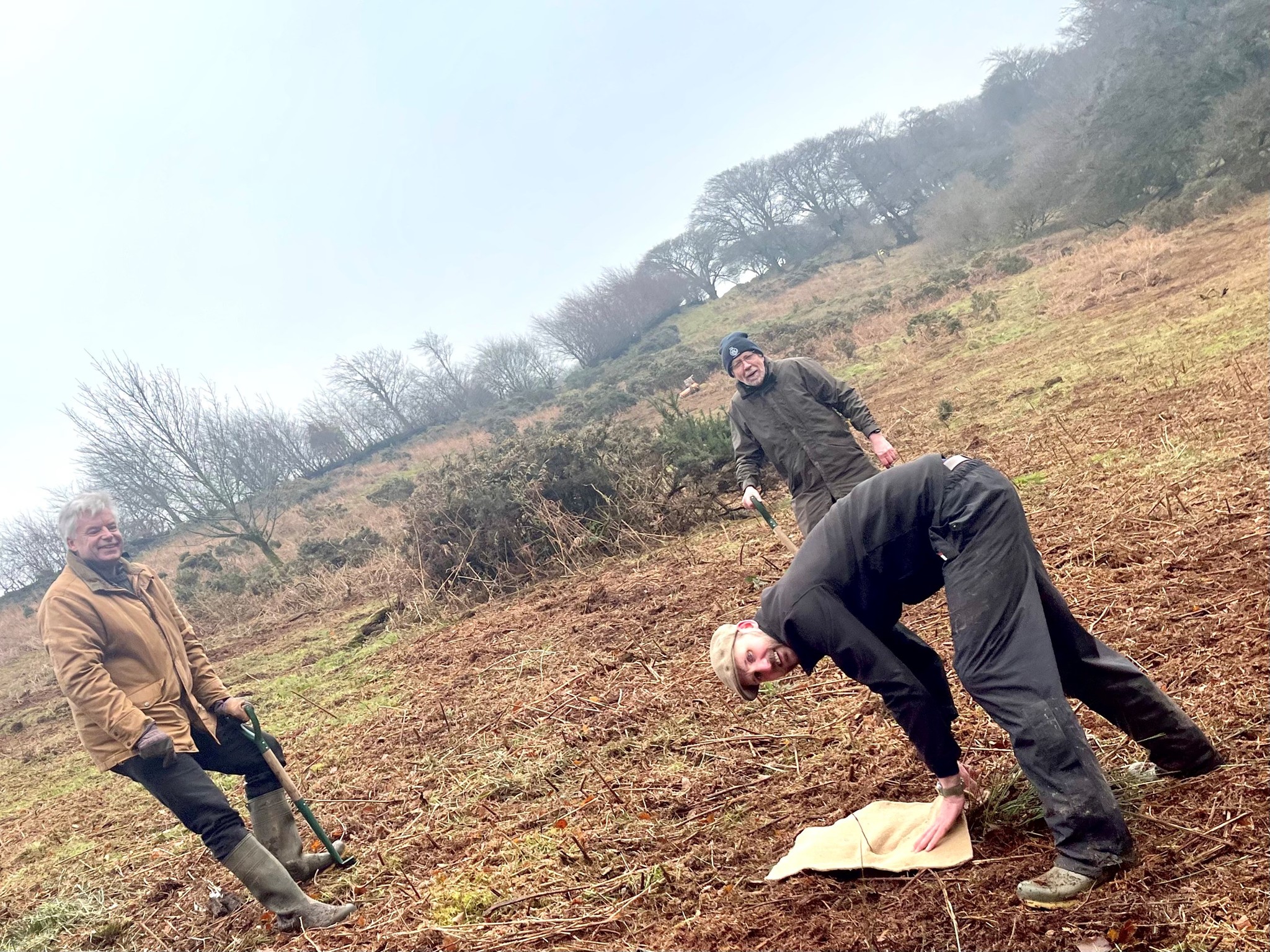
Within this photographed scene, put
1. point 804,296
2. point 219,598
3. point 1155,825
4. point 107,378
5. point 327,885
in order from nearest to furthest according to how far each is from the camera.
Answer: point 1155,825
point 327,885
point 219,598
point 107,378
point 804,296

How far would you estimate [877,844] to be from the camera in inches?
105

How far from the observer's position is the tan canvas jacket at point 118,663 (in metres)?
3.27

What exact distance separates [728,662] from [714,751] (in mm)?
1567

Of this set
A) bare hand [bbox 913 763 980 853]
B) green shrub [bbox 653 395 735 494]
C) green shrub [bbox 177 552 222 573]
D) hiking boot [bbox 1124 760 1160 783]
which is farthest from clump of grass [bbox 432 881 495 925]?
green shrub [bbox 177 552 222 573]

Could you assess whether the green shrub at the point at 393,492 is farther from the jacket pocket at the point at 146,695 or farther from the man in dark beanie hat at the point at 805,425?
the jacket pocket at the point at 146,695

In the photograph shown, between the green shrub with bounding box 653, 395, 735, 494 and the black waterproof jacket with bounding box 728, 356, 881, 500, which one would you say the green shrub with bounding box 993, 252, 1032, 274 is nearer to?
the green shrub with bounding box 653, 395, 735, 494

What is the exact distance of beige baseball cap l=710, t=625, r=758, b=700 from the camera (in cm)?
250

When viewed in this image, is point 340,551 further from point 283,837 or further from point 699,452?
point 283,837

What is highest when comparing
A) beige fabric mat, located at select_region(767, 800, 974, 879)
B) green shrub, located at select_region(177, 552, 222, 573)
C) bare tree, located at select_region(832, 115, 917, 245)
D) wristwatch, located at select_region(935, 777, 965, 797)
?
bare tree, located at select_region(832, 115, 917, 245)

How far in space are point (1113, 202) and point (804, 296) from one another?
15359 millimetres

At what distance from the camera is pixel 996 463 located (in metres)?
7.05

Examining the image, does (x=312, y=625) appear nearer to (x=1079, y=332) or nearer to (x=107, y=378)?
(x=107, y=378)

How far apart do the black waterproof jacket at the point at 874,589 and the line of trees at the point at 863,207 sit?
17396 mm

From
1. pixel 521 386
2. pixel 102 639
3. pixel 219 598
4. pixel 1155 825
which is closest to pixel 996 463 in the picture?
pixel 1155 825
